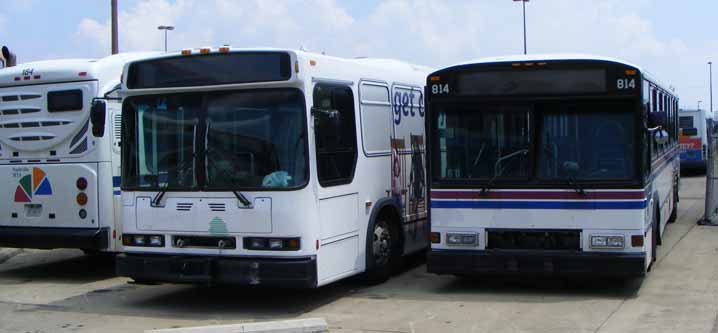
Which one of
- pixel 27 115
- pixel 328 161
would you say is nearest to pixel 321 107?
pixel 328 161

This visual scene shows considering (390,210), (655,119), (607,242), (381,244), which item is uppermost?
(655,119)

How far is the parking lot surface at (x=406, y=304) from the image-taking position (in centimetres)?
884

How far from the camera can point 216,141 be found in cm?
949

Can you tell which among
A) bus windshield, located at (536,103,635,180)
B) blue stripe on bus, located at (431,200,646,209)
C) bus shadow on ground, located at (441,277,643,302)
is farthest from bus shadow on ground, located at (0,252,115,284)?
bus windshield, located at (536,103,635,180)

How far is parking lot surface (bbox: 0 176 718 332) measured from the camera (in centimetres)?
884

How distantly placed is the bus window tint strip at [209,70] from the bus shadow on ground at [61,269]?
3.89 meters

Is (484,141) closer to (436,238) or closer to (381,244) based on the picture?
(436,238)

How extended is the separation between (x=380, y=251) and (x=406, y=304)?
1206 millimetres

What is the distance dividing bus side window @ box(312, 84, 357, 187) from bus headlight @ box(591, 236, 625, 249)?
2.80 metres

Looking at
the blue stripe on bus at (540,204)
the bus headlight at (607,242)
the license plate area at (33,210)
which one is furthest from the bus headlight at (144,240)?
the bus headlight at (607,242)

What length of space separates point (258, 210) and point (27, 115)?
196 inches

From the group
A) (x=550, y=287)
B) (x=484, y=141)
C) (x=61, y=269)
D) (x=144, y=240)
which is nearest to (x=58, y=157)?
(x=61, y=269)

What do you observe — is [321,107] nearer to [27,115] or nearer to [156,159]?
[156,159]

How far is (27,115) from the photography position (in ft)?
40.9
